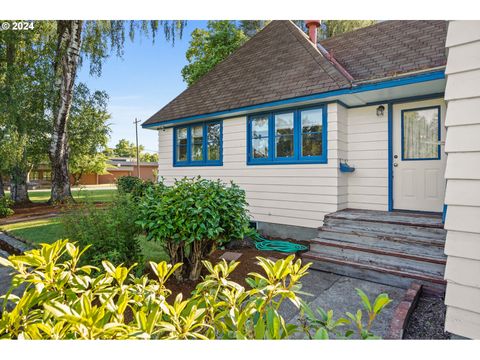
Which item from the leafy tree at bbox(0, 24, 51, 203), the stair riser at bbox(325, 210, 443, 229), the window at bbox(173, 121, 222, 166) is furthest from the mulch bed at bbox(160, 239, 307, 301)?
the leafy tree at bbox(0, 24, 51, 203)

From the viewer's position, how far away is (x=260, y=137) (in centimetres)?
590

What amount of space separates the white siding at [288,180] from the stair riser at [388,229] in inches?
23.0

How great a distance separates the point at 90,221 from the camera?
3115 millimetres

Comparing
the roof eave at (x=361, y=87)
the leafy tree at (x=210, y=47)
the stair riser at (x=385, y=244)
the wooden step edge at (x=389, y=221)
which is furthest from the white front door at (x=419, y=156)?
the leafy tree at (x=210, y=47)

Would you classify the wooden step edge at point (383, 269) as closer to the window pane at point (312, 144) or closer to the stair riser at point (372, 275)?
the stair riser at point (372, 275)

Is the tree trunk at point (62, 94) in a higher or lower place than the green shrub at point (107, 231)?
higher

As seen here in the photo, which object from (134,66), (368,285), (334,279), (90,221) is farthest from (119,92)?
(368,285)

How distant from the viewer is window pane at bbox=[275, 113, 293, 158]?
18.0ft

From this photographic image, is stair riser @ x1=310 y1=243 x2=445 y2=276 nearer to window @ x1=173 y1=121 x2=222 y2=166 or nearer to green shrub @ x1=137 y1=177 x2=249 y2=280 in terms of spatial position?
green shrub @ x1=137 y1=177 x2=249 y2=280

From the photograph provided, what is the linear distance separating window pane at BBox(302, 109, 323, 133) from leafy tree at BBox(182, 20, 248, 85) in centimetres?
833

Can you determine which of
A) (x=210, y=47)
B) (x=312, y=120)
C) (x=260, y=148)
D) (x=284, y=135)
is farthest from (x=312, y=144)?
(x=210, y=47)

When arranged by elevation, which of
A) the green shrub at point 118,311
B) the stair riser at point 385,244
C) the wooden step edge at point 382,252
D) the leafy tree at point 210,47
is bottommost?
the wooden step edge at point 382,252

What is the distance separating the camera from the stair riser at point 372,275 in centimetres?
308
